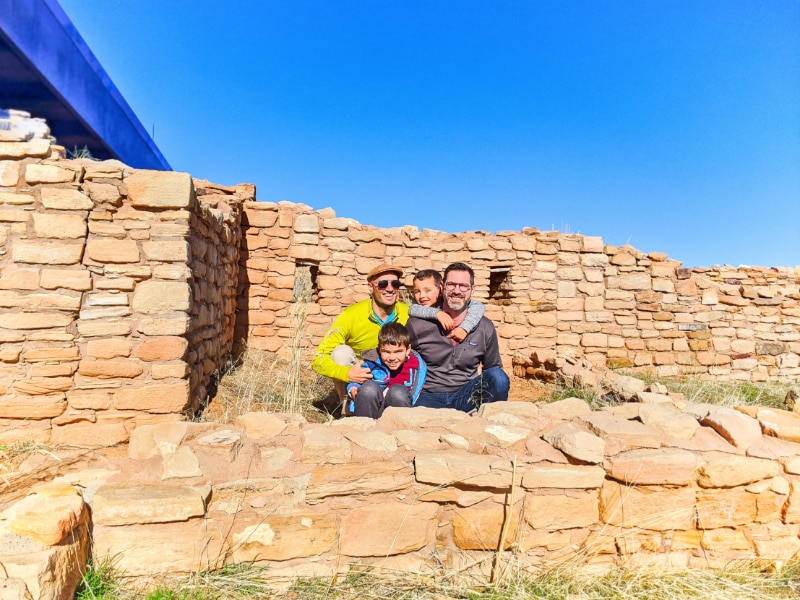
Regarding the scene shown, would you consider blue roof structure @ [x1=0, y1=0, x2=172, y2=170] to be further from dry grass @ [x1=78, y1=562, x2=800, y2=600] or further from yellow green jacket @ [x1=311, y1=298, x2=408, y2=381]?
dry grass @ [x1=78, y1=562, x2=800, y2=600]

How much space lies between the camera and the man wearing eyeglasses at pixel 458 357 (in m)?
3.80

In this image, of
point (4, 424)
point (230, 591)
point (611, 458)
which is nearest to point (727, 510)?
point (611, 458)

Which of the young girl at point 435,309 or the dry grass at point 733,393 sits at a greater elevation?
the young girl at point 435,309

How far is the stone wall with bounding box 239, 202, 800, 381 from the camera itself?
21.5ft

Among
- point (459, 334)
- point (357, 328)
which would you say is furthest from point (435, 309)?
point (357, 328)

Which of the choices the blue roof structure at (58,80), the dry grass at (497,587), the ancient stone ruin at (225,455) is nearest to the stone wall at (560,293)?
the ancient stone ruin at (225,455)

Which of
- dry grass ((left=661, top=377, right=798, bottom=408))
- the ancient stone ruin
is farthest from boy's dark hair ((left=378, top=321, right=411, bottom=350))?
dry grass ((left=661, top=377, right=798, bottom=408))

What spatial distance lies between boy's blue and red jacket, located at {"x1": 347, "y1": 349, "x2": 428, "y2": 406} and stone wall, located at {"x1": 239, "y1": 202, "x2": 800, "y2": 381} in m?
2.94

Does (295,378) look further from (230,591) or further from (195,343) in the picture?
(230,591)

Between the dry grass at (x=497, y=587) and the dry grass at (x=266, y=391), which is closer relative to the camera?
the dry grass at (x=497, y=587)

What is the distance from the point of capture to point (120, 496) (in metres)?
2.09

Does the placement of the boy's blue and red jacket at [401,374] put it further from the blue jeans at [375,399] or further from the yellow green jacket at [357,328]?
the yellow green jacket at [357,328]

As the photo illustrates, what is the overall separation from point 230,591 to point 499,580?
3.78 feet

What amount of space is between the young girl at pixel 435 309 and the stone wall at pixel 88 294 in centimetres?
172
